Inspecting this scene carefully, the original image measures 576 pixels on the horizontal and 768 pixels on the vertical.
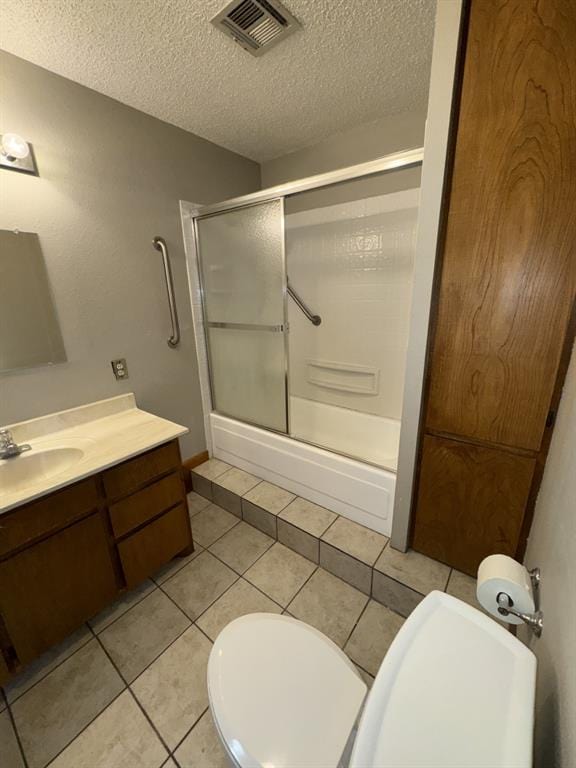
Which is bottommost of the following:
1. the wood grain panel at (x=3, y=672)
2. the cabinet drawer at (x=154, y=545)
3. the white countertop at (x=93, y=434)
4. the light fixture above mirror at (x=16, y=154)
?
the wood grain panel at (x=3, y=672)

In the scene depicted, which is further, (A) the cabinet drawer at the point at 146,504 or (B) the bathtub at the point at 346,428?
(B) the bathtub at the point at 346,428

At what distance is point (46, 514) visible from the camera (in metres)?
1.10

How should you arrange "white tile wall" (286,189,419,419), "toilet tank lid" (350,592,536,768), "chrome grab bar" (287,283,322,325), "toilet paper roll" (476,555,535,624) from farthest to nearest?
"chrome grab bar" (287,283,322,325), "white tile wall" (286,189,419,419), "toilet paper roll" (476,555,535,624), "toilet tank lid" (350,592,536,768)

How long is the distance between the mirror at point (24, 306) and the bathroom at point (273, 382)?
0.01m

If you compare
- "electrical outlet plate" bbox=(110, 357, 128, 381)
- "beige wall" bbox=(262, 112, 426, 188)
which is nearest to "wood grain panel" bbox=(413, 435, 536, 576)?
"electrical outlet plate" bbox=(110, 357, 128, 381)

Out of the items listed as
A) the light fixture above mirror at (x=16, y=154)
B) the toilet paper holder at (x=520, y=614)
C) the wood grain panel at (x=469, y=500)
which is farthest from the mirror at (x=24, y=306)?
the toilet paper holder at (x=520, y=614)

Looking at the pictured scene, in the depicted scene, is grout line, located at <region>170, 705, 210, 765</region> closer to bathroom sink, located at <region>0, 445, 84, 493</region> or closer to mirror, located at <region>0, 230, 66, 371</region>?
bathroom sink, located at <region>0, 445, 84, 493</region>

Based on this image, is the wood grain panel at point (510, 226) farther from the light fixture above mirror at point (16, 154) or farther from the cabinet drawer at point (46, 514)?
the light fixture above mirror at point (16, 154)

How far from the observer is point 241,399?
2248 mm

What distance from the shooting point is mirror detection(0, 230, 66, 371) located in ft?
4.41

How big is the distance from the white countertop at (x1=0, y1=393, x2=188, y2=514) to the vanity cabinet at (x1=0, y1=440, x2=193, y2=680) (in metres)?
0.05

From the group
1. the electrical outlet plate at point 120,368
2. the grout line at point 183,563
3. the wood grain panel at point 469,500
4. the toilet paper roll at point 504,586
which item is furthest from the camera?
the electrical outlet plate at point 120,368

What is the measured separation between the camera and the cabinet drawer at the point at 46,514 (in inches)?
40.4

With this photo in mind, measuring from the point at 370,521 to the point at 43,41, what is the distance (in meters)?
2.54
